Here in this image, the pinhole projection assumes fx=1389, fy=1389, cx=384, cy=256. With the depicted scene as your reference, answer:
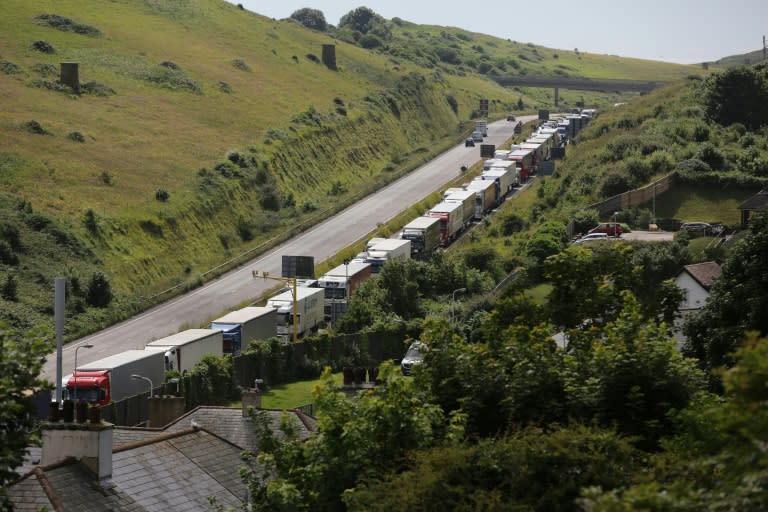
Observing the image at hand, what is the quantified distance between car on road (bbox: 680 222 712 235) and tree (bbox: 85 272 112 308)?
34106mm

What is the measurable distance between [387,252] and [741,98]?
159ft

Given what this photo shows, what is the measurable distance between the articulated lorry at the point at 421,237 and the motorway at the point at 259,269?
785 centimetres


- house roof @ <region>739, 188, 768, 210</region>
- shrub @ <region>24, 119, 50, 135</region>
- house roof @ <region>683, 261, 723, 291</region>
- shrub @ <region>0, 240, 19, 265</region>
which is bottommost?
shrub @ <region>0, 240, 19, 265</region>

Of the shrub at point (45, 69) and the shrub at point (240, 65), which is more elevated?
the shrub at point (240, 65)

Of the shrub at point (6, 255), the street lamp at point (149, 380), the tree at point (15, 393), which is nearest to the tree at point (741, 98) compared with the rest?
the shrub at point (6, 255)

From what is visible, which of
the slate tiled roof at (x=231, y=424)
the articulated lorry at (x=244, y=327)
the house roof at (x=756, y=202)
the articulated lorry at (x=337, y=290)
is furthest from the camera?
the house roof at (x=756, y=202)

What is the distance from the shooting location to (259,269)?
93188mm

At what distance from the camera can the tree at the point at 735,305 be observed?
36375 mm

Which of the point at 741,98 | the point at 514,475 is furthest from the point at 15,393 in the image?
the point at 741,98

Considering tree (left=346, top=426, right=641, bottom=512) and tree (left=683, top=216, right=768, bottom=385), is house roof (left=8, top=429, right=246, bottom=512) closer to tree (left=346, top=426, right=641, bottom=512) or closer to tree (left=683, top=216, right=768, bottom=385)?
tree (left=346, top=426, right=641, bottom=512)

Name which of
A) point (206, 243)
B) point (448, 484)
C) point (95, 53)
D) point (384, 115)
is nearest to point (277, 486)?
point (448, 484)

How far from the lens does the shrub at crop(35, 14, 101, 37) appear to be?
148 meters

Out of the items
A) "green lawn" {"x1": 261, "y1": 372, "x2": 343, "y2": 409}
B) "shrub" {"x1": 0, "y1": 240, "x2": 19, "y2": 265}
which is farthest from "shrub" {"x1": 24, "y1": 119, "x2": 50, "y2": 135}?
"green lawn" {"x1": 261, "y1": 372, "x2": 343, "y2": 409}

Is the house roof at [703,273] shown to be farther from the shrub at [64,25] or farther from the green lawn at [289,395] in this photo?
the shrub at [64,25]
